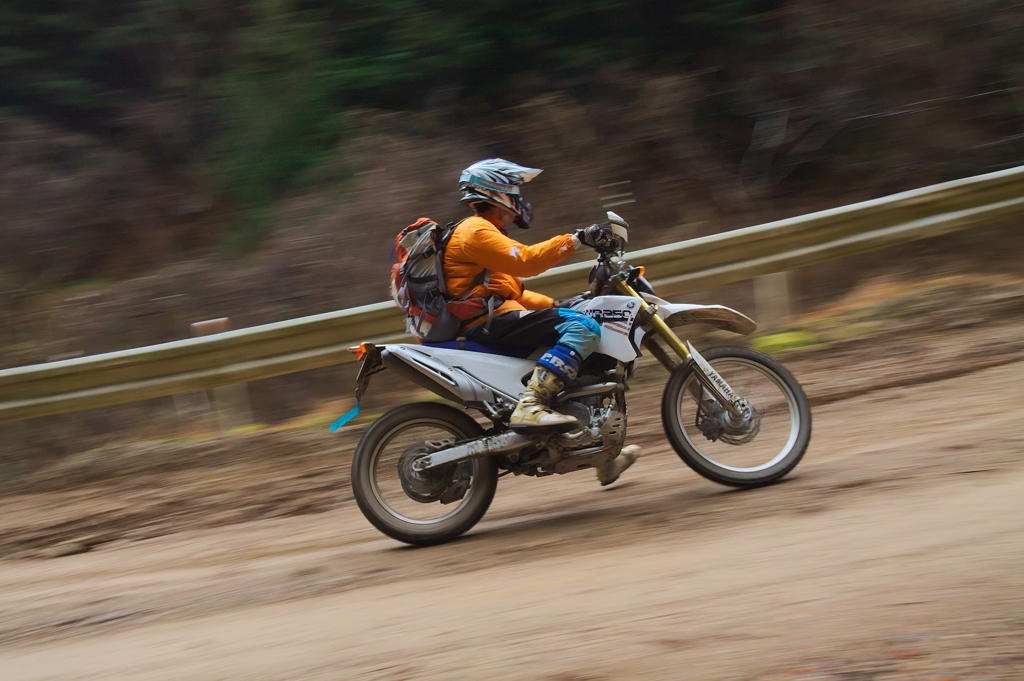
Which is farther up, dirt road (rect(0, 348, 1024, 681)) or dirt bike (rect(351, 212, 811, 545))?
dirt bike (rect(351, 212, 811, 545))

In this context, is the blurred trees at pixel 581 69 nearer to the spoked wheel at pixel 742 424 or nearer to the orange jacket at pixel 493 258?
the spoked wheel at pixel 742 424

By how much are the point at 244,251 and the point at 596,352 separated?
23.8 feet

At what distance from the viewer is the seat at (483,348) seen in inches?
212

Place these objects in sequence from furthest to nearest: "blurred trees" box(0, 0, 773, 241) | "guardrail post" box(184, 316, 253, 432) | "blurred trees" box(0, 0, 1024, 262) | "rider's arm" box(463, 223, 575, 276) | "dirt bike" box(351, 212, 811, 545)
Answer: "blurred trees" box(0, 0, 773, 241) → "blurred trees" box(0, 0, 1024, 262) → "guardrail post" box(184, 316, 253, 432) → "dirt bike" box(351, 212, 811, 545) → "rider's arm" box(463, 223, 575, 276)

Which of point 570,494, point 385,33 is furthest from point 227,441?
point 385,33

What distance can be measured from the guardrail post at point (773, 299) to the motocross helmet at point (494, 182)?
3.45 meters

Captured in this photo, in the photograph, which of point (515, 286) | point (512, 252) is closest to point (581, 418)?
point (515, 286)

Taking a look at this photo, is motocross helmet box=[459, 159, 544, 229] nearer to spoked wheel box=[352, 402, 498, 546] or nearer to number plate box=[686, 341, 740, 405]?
spoked wheel box=[352, 402, 498, 546]

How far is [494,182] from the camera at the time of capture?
5215 mm

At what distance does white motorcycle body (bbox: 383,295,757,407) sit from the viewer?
17.3ft

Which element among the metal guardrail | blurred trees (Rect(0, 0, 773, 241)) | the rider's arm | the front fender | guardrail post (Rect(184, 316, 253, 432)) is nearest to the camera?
the rider's arm

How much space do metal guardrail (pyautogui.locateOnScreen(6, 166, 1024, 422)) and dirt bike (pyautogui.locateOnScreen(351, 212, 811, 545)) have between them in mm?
2105

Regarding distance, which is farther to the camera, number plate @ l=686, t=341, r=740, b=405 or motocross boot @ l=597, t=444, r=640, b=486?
motocross boot @ l=597, t=444, r=640, b=486

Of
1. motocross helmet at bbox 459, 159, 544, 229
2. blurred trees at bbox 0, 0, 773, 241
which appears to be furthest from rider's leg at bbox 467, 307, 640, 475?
blurred trees at bbox 0, 0, 773, 241
